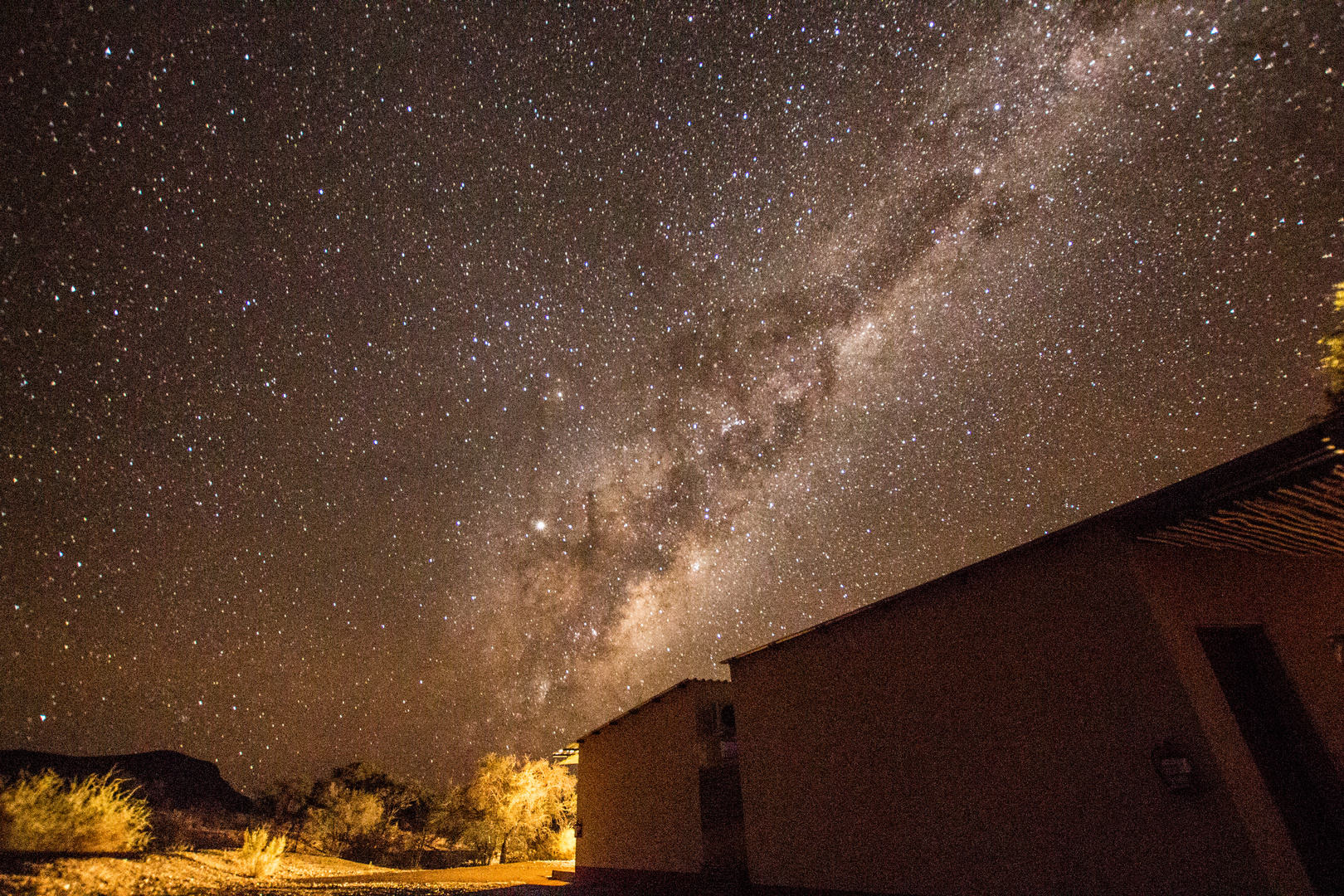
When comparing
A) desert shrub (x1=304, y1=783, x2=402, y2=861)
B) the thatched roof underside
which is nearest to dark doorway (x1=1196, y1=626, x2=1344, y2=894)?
the thatched roof underside

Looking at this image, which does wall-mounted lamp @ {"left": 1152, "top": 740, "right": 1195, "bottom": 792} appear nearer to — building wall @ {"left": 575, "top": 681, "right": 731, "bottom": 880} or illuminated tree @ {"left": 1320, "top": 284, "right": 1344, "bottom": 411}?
illuminated tree @ {"left": 1320, "top": 284, "right": 1344, "bottom": 411}

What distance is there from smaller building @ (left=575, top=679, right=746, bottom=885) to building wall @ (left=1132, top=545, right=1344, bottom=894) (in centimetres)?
867

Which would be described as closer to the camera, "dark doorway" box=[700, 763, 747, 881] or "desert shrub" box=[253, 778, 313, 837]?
"dark doorway" box=[700, 763, 747, 881]

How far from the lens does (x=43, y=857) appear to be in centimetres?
944

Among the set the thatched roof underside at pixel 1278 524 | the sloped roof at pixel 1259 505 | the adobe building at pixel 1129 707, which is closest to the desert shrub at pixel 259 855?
the adobe building at pixel 1129 707

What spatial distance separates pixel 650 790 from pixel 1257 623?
11.2 metres

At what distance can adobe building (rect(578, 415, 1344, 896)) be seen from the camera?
4.72 metres

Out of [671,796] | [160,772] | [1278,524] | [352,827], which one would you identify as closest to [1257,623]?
[1278,524]

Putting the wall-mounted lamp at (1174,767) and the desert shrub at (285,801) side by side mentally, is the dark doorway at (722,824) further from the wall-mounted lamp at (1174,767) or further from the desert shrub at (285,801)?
the desert shrub at (285,801)

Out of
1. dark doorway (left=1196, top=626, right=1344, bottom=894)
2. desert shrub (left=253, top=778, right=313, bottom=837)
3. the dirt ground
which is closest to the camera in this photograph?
dark doorway (left=1196, top=626, right=1344, bottom=894)

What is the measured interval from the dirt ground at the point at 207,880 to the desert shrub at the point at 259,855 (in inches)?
8.0

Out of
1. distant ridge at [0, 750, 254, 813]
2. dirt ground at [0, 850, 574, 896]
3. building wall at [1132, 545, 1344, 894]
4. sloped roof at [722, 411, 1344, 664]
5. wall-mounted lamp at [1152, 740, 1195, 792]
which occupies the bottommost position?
dirt ground at [0, 850, 574, 896]

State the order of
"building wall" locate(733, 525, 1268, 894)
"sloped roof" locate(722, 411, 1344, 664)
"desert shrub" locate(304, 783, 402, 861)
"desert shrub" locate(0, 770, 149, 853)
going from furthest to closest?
"desert shrub" locate(304, 783, 402, 861) < "desert shrub" locate(0, 770, 149, 853) < "building wall" locate(733, 525, 1268, 894) < "sloped roof" locate(722, 411, 1344, 664)

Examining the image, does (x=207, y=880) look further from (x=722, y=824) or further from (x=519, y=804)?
(x=519, y=804)
